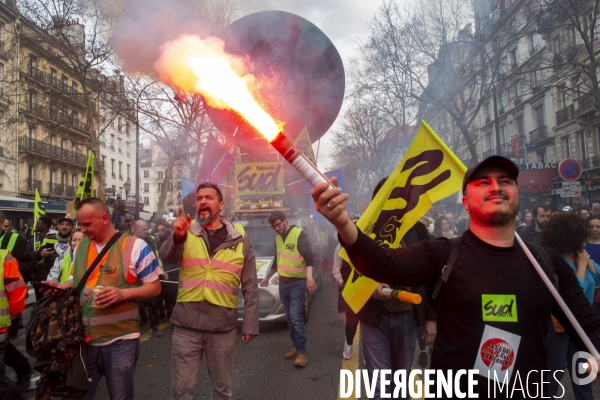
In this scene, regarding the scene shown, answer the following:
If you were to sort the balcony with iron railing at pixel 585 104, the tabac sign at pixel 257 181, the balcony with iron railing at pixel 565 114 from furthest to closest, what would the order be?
1. the balcony with iron railing at pixel 565 114
2. the balcony with iron railing at pixel 585 104
3. the tabac sign at pixel 257 181

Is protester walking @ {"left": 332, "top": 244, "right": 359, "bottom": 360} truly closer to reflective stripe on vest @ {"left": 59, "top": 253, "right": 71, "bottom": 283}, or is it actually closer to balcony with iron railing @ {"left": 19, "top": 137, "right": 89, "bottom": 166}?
reflective stripe on vest @ {"left": 59, "top": 253, "right": 71, "bottom": 283}

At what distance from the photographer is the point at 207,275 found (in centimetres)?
313

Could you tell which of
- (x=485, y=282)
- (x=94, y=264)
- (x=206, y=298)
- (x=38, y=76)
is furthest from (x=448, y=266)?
(x=38, y=76)

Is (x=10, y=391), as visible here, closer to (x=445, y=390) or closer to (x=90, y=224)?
(x=90, y=224)

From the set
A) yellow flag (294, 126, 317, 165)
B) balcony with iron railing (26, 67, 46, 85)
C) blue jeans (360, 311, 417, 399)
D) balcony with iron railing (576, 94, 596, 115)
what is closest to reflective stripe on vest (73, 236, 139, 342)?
blue jeans (360, 311, 417, 399)

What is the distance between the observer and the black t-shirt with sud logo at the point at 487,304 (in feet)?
5.72

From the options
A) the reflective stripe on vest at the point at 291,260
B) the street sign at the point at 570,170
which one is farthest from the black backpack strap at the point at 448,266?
the street sign at the point at 570,170

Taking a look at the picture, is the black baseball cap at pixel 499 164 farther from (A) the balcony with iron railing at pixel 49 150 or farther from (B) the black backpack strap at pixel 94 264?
(A) the balcony with iron railing at pixel 49 150

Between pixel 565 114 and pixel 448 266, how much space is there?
101 ft

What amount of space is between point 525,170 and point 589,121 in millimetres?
5068

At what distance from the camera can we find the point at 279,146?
175cm

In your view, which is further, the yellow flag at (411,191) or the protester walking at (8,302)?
the protester walking at (8,302)

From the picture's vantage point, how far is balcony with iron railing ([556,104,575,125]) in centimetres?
2605

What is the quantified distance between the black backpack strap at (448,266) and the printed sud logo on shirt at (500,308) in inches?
7.2
